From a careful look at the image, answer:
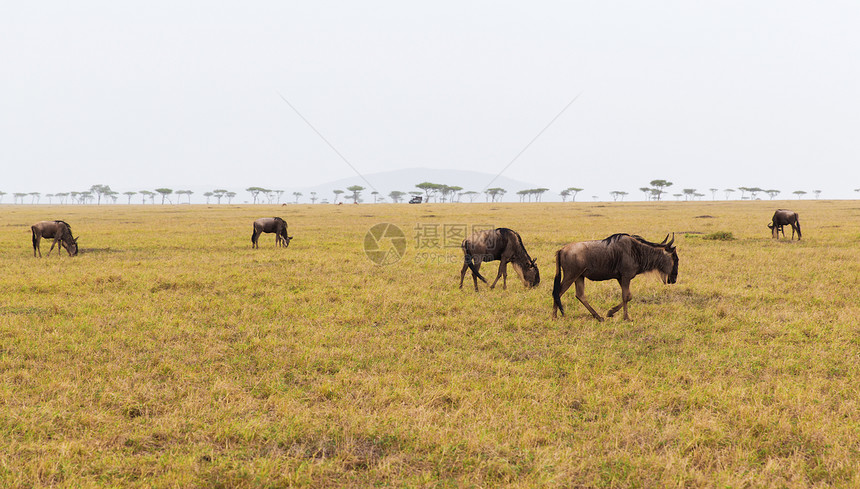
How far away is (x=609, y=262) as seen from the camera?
9.21 metres

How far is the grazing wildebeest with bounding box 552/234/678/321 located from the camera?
9.12 meters

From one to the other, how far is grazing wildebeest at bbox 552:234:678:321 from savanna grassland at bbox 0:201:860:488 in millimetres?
661

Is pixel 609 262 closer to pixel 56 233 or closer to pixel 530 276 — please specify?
pixel 530 276

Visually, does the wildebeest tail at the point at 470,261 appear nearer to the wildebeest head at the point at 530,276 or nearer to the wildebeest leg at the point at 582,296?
the wildebeest head at the point at 530,276

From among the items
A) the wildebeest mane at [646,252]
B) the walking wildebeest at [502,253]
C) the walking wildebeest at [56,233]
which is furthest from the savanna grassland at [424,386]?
the walking wildebeest at [56,233]

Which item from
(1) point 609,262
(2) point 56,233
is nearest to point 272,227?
(2) point 56,233

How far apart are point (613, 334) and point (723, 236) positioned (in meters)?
19.9

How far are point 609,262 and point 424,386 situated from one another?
17.3 ft

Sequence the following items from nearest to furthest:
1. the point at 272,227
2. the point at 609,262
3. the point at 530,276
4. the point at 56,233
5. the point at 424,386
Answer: the point at 424,386 < the point at 609,262 < the point at 530,276 < the point at 56,233 < the point at 272,227

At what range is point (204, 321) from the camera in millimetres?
9133

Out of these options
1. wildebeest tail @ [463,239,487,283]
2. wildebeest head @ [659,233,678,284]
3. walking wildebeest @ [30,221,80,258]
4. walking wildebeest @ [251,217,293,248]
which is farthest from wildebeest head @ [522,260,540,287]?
walking wildebeest @ [30,221,80,258]

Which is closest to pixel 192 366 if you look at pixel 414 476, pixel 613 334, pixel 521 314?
pixel 414 476

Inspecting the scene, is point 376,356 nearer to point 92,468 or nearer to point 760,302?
point 92,468

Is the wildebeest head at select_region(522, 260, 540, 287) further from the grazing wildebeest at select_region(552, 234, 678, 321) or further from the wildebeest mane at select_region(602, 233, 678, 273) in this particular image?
the wildebeest mane at select_region(602, 233, 678, 273)
